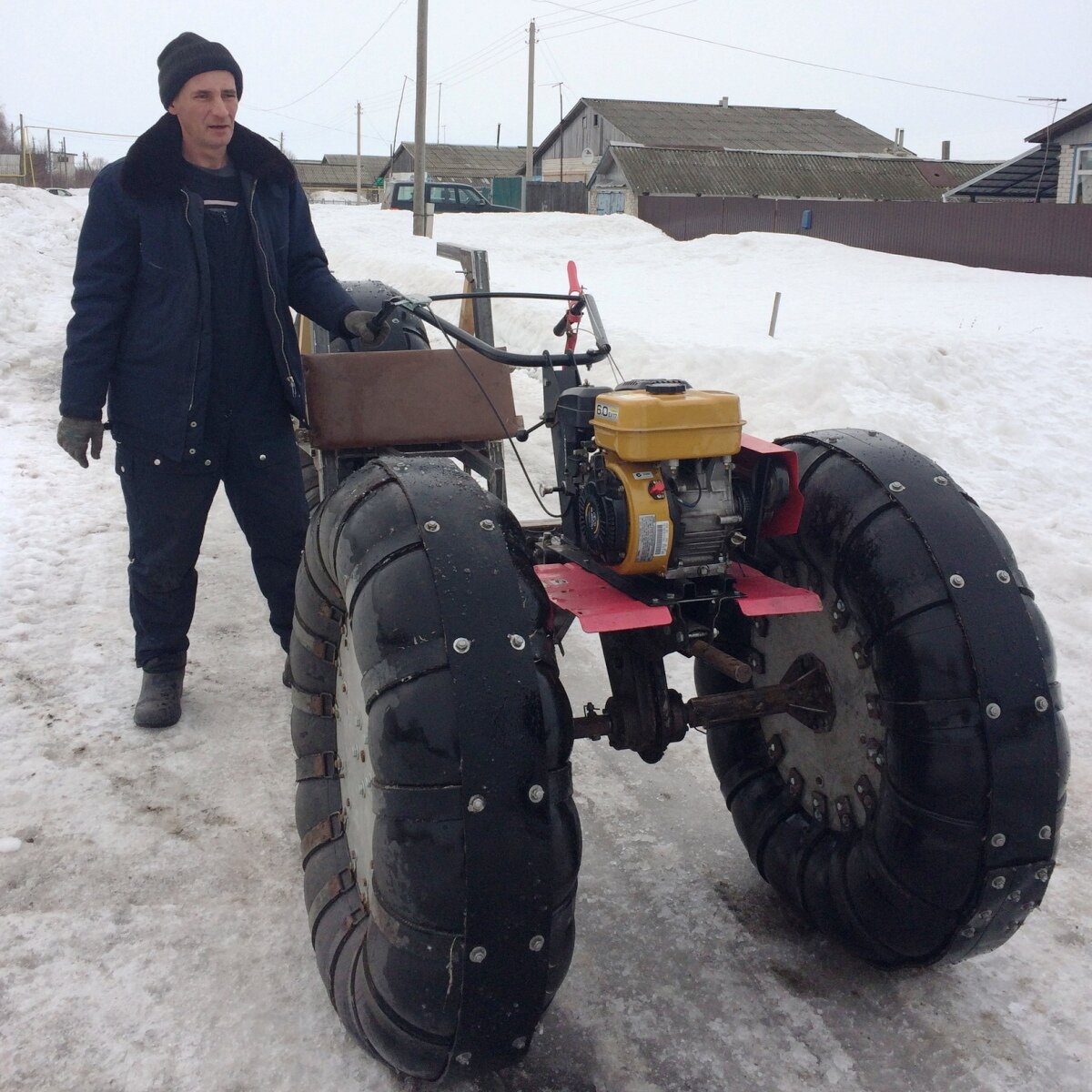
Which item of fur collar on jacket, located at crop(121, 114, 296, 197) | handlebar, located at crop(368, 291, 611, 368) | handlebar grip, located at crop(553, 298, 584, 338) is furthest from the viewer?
fur collar on jacket, located at crop(121, 114, 296, 197)

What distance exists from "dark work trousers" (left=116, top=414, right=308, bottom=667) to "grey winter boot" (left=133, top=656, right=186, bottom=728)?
0.02m

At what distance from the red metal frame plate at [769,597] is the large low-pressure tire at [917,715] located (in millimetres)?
73

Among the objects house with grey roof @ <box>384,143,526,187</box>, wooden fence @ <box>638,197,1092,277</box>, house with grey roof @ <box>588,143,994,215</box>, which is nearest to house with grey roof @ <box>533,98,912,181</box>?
house with grey roof @ <box>588,143,994,215</box>

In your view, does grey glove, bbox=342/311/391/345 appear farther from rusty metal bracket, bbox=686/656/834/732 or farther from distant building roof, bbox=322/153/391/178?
distant building roof, bbox=322/153/391/178

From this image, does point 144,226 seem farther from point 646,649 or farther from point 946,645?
point 946,645

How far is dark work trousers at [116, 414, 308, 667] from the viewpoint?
144 inches

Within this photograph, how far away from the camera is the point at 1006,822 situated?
2.08 meters

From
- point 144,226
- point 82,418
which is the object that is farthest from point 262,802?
point 144,226

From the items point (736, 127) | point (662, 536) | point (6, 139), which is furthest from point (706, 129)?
point (6, 139)

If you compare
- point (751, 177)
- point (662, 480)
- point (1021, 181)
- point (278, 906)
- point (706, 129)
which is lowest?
point (278, 906)

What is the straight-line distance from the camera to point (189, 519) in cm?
374

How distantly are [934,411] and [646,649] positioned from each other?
5774 mm

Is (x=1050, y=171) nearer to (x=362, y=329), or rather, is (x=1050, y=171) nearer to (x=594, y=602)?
(x=362, y=329)

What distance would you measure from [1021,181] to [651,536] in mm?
28661
